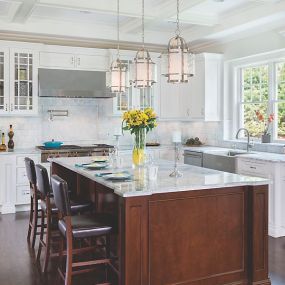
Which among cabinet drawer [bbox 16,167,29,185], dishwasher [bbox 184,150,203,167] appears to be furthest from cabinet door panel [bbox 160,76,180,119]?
cabinet drawer [bbox 16,167,29,185]

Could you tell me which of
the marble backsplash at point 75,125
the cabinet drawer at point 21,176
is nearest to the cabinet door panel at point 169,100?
the marble backsplash at point 75,125

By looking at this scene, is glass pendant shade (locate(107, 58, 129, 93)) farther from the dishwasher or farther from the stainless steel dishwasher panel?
the dishwasher

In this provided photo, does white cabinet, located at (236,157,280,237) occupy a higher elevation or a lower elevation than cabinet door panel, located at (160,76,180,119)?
lower

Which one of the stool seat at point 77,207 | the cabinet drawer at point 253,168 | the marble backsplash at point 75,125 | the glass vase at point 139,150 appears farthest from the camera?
the marble backsplash at point 75,125

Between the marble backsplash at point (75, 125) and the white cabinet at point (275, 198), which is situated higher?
the marble backsplash at point (75, 125)

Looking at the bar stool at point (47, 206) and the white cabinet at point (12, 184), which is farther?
the white cabinet at point (12, 184)

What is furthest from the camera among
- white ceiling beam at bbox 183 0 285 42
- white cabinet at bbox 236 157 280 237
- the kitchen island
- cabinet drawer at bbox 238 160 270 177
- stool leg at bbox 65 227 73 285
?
white ceiling beam at bbox 183 0 285 42

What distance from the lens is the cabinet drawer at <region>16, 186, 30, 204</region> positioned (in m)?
6.25

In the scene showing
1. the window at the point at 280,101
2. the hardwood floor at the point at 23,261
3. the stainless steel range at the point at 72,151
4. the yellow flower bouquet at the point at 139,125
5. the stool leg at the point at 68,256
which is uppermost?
the window at the point at 280,101

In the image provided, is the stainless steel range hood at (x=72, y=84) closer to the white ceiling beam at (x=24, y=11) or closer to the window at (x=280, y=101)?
the white ceiling beam at (x=24, y=11)

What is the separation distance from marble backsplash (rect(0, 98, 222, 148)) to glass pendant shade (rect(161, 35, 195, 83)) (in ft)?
11.9

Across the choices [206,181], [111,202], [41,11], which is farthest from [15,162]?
[206,181]

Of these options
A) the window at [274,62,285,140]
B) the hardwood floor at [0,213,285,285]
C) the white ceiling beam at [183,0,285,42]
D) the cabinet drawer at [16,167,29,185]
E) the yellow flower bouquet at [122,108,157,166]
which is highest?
the white ceiling beam at [183,0,285,42]

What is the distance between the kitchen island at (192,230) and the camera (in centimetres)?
301
